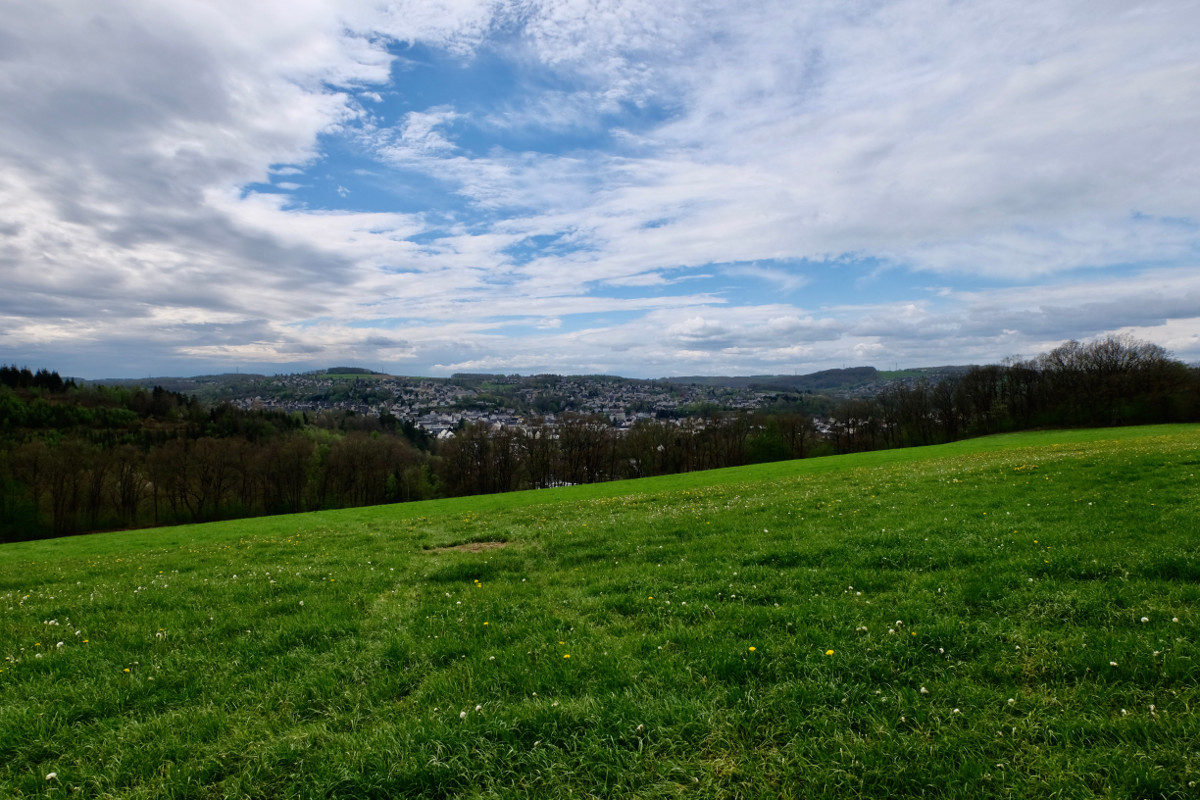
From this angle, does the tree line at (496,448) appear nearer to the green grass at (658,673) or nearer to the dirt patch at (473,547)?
the dirt patch at (473,547)

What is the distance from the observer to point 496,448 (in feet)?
286

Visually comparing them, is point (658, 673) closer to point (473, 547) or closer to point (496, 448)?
point (473, 547)

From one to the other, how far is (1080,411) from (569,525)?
9486cm

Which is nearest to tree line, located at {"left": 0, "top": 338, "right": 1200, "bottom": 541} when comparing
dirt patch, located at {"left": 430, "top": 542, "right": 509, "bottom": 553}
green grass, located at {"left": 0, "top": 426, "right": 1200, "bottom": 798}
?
dirt patch, located at {"left": 430, "top": 542, "right": 509, "bottom": 553}

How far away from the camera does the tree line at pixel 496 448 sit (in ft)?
230

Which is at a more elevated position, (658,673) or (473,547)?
(658,673)

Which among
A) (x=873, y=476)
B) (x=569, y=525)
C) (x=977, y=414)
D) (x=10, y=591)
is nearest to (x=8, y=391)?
(x=10, y=591)

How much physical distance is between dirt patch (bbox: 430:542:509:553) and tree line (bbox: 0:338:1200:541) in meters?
72.7

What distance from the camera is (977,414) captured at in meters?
88.4

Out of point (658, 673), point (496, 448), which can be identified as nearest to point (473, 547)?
point (658, 673)

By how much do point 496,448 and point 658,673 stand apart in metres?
83.3

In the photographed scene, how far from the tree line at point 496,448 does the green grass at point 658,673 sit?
255 feet

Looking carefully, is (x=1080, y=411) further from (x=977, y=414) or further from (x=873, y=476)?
(x=873, y=476)

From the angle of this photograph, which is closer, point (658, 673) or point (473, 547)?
point (658, 673)
